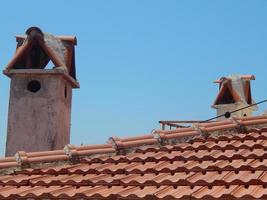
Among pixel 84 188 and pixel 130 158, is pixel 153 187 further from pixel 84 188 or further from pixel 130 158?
pixel 130 158

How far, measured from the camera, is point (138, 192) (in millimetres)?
6117

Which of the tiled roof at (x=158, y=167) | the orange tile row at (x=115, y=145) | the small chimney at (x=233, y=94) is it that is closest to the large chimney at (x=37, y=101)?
the orange tile row at (x=115, y=145)

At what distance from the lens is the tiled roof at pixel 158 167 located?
6008 mm

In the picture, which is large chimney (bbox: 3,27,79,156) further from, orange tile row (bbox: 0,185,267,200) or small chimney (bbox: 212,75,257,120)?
small chimney (bbox: 212,75,257,120)

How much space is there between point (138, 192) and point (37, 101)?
5408 mm

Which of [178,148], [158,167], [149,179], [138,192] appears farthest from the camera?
[178,148]

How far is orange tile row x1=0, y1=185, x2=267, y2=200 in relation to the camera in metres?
5.54

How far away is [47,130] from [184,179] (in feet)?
16.6

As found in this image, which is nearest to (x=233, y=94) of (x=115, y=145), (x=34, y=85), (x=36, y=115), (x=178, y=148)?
(x=34, y=85)

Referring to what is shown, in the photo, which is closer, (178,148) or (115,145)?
(178,148)

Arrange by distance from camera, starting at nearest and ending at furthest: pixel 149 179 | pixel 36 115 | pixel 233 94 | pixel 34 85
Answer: pixel 149 179 < pixel 36 115 < pixel 34 85 < pixel 233 94

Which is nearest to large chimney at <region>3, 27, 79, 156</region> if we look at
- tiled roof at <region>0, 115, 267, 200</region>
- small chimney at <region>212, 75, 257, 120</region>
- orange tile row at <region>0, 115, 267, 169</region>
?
orange tile row at <region>0, 115, 267, 169</region>

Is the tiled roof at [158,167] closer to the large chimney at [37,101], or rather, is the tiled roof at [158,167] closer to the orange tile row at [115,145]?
the orange tile row at [115,145]

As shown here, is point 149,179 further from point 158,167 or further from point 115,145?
point 115,145
